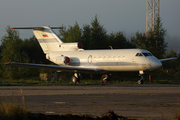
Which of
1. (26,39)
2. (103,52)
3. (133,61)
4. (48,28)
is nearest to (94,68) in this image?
→ (103,52)

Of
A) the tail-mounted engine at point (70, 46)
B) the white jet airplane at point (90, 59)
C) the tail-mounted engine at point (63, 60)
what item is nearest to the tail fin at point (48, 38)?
the white jet airplane at point (90, 59)

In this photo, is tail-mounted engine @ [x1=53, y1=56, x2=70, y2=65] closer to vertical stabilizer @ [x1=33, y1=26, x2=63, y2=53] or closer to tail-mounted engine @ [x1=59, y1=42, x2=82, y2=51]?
tail-mounted engine @ [x1=59, y1=42, x2=82, y2=51]

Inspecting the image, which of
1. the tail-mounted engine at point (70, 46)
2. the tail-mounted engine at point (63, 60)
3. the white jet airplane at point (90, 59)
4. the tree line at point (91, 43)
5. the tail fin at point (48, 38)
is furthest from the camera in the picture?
the tree line at point (91, 43)

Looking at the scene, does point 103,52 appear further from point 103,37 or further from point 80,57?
point 103,37

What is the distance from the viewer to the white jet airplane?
23547 mm

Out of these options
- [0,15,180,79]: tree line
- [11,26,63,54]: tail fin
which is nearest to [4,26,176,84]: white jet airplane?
[11,26,63,54]: tail fin

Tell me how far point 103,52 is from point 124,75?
33.1ft

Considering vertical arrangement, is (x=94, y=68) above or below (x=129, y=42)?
below

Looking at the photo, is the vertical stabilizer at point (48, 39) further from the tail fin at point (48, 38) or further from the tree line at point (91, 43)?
the tree line at point (91, 43)

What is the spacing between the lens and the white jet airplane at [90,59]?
23.5 meters

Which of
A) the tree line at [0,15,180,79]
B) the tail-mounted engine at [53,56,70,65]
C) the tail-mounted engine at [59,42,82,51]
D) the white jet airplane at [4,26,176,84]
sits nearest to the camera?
the white jet airplane at [4,26,176,84]

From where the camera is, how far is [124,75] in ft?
115

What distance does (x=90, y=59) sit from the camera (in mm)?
26516

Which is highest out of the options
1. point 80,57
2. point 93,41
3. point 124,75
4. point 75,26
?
point 75,26
